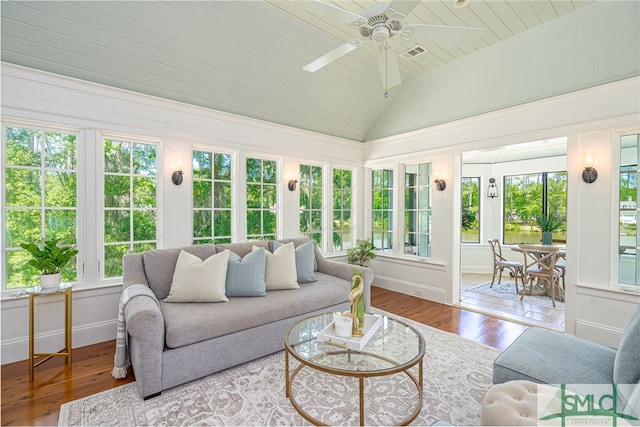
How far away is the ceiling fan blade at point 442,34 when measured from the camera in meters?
2.15

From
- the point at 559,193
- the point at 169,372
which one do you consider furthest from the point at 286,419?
the point at 559,193

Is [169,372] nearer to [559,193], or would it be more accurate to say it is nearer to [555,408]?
[555,408]

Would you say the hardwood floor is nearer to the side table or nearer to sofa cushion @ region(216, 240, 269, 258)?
the side table

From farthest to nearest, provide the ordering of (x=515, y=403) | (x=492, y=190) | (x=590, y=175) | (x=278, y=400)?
1. (x=492, y=190)
2. (x=590, y=175)
3. (x=278, y=400)
4. (x=515, y=403)

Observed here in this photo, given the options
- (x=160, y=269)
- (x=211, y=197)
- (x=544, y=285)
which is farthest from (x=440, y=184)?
(x=160, y=269)

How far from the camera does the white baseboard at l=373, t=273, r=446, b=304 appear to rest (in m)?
4.64

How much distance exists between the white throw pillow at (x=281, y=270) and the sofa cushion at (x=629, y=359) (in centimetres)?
258

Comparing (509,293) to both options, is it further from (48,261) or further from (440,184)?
(48,261)

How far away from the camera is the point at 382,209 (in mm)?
5684

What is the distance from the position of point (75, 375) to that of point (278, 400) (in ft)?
6.01

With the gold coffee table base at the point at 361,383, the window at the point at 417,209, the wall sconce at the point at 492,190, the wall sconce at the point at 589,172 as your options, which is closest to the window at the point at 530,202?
the wall sconce at the point at 492,190

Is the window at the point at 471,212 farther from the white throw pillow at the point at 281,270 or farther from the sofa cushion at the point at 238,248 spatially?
the sofa cushion at the point at 238,248

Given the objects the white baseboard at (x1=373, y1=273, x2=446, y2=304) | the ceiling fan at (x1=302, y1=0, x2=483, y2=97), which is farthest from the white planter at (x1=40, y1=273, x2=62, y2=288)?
the white baseboard at (x1=373, y1=273, x2=446, y2=304)

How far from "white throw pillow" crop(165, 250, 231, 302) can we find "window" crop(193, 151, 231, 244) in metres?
1.08
